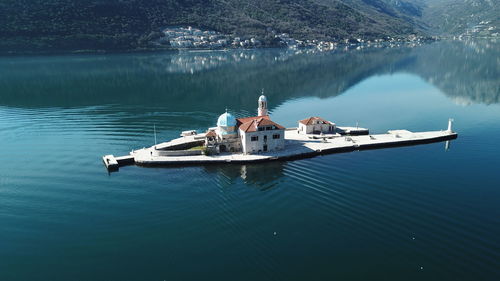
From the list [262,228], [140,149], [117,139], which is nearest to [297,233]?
[262,228]

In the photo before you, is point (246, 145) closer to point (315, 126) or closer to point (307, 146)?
point (307, 146)

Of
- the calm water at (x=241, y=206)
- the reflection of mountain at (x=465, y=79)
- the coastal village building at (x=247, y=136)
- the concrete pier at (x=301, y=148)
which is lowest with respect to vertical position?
the calm water at (x=241, y=206)

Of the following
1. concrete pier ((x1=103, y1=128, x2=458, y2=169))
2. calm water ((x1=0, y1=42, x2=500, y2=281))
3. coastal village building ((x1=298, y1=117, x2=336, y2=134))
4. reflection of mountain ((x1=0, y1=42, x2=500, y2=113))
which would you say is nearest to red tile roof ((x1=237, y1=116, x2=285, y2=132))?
concrete pier ((x1=103, y1=128, x2=458, y2=169))

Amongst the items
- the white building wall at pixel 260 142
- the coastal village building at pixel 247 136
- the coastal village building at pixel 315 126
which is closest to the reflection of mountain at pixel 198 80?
Result: the coastal village building at pixel 315 126

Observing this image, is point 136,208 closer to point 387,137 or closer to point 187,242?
point 187,242

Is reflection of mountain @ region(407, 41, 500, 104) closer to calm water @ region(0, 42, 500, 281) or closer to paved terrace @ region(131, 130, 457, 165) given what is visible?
calm water @ region(0, 42, 500, 281)

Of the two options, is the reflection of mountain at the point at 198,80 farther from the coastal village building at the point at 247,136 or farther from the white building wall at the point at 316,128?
the coastal village building at the point at 247,136

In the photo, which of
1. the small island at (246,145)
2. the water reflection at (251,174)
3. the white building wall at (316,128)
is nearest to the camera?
the water reflection at (251,174)

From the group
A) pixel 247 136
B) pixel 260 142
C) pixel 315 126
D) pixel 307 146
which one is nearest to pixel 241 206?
pixel 247 136

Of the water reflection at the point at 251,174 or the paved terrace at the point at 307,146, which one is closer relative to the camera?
the water reflection at the point at 251,174
